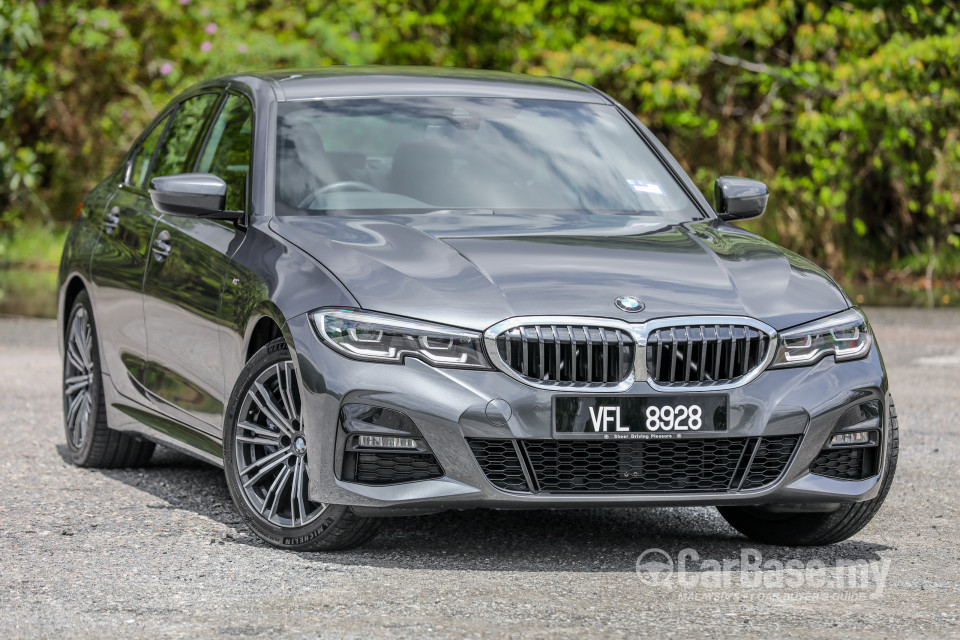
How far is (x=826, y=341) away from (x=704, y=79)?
1379 cm

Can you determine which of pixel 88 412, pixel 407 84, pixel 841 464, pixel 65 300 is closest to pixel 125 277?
pixel 88 412

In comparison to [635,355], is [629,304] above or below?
above

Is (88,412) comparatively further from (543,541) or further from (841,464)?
(841,464)

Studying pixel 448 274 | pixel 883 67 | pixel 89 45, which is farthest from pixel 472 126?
pixel 89 45

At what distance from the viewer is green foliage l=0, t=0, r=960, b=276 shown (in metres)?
17.2

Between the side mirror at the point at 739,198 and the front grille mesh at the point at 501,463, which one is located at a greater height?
the side mirror at the point at 739,198

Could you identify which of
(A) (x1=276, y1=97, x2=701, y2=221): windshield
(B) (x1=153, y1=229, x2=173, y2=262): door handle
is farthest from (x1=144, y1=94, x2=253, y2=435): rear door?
(A) (x1=276, y1=97, x2=701, y2=221): windshield

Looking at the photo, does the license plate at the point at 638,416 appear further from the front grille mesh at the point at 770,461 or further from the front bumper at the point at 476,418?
the front grille mesh at the point at 770,461

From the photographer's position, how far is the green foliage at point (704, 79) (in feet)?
56.3

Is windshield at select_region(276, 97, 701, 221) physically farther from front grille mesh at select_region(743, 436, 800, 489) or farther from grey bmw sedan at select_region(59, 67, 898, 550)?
front grille mesh at select_region(743, 436, 800, 489)

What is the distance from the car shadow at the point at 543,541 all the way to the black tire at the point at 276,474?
0.09m

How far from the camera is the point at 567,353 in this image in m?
5.12

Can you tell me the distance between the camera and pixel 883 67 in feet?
55.0

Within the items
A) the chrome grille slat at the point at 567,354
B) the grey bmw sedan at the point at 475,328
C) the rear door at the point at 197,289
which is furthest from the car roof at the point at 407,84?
the chrome grille slat at the point at 567,354
